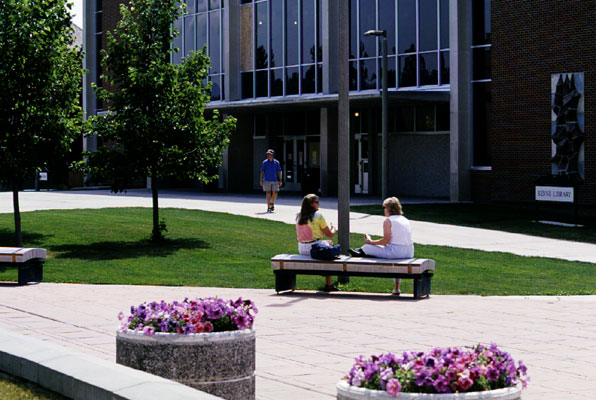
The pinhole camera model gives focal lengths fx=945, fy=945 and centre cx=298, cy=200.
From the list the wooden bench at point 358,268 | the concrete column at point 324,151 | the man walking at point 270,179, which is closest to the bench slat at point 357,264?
the wooden bench at point 358,268

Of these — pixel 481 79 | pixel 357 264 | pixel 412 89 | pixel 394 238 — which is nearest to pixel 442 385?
pixel 357 264

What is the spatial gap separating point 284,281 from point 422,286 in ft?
6.37

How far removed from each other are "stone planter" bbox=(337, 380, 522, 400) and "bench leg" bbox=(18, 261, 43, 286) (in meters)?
11.0

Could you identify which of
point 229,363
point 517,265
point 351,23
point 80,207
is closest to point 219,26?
point 351,23

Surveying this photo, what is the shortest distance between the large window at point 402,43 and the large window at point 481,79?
1236 mm

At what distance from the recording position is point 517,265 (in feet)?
57.6

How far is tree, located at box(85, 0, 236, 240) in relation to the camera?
20.1 m

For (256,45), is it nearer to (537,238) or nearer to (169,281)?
(537,238)

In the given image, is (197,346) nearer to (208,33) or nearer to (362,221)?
(362,221)

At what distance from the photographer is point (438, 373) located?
4.28m

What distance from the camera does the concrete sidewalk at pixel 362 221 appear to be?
67.9ft

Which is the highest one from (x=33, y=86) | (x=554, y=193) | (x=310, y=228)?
(x=33, y=86)

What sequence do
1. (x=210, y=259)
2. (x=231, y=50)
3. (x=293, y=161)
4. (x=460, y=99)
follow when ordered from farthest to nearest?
(x=293, y=161) < (x=231, y=50) < (x=460, y=99) < (x=210, y=259)

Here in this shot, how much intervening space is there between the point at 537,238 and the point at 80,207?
14.5 m
